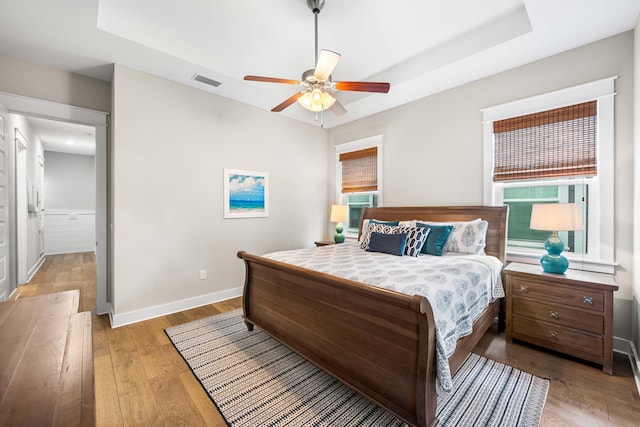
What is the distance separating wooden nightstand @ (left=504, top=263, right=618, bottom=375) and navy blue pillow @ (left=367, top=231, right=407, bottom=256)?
3.12ft

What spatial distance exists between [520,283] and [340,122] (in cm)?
→ 354

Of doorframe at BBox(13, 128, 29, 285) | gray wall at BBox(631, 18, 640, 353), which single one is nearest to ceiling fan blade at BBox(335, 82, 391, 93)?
gray wall at BBox(631, 18, 640, 353)

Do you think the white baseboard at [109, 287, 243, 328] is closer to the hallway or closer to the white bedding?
the hallway

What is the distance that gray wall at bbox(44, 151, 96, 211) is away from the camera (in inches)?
291

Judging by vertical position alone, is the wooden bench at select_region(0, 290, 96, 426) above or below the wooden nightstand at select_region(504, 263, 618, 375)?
above

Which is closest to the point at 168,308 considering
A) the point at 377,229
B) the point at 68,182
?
the point at 377,229

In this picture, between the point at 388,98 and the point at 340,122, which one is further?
the point at 340,122

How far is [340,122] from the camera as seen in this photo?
15.8 ft

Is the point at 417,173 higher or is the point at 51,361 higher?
the point at 417,173

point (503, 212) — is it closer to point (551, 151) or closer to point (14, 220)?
point (551, 151)

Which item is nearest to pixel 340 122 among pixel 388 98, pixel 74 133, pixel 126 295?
pixel 388 98

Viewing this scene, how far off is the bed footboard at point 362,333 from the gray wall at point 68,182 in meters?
7.63

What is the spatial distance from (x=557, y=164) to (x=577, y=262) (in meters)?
0.96

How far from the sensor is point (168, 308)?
3.30 m
